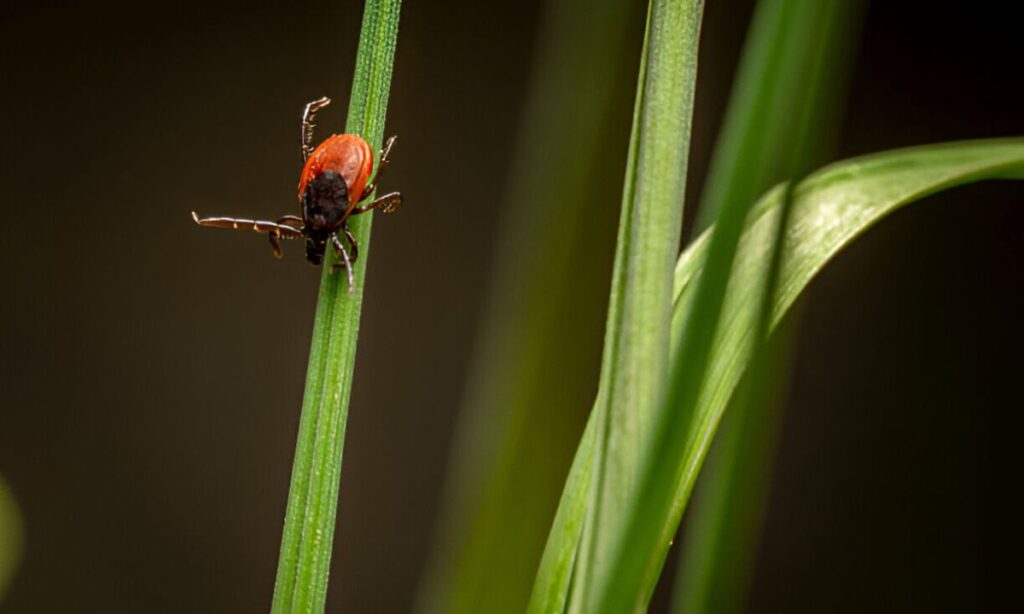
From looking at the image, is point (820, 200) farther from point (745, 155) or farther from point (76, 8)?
point (76, 8)

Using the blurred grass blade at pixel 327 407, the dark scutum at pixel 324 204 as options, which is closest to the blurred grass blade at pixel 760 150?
the blurred grass blade at pixel 327 407

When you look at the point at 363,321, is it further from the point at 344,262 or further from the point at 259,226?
the point at 344,262

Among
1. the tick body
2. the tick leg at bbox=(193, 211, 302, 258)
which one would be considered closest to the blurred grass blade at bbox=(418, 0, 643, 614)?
the tick body

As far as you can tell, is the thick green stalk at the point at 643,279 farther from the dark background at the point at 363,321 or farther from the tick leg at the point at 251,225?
the dark background at the point at 363,321

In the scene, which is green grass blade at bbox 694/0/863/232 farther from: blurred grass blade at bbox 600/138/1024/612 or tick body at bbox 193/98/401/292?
tick body at bbox 193/98/401/292

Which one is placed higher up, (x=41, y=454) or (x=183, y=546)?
(x=41, y=454)

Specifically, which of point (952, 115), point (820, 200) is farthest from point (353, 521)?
point (820, 200)
